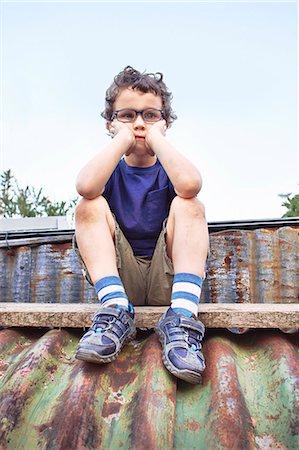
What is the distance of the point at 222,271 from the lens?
10.5 ft

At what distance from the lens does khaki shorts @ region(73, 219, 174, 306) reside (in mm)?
2062

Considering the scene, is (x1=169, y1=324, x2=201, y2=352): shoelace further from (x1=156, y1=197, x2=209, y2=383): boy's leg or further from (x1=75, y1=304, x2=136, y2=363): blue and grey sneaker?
(x1=75, y1=304, x2=136, y2=363): blue and grey sneaker

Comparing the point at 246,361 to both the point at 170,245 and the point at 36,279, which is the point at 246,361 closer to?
the point at 170,245

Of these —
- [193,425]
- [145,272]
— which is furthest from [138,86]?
[193,425]

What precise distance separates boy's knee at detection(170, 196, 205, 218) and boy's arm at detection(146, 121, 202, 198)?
0.07ft

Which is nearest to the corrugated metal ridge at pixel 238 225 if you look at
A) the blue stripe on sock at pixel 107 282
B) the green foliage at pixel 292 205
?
the blue stripe on sock at pixel 107 282

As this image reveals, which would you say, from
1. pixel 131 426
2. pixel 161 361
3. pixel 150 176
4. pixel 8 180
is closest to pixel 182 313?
pixel 161 361

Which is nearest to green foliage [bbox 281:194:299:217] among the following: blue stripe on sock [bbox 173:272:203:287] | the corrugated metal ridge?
the corrugated metal ridge

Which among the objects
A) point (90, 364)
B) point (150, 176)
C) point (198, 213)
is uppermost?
point (150, 176)

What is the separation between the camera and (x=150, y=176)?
2.33 metres

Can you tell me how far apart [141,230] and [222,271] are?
1.14 metres

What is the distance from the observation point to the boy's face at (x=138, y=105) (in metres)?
2.26

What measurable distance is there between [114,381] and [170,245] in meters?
0.70

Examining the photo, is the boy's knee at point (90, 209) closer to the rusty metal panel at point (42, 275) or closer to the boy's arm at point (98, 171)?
the boy's arm at point (98, 171)
